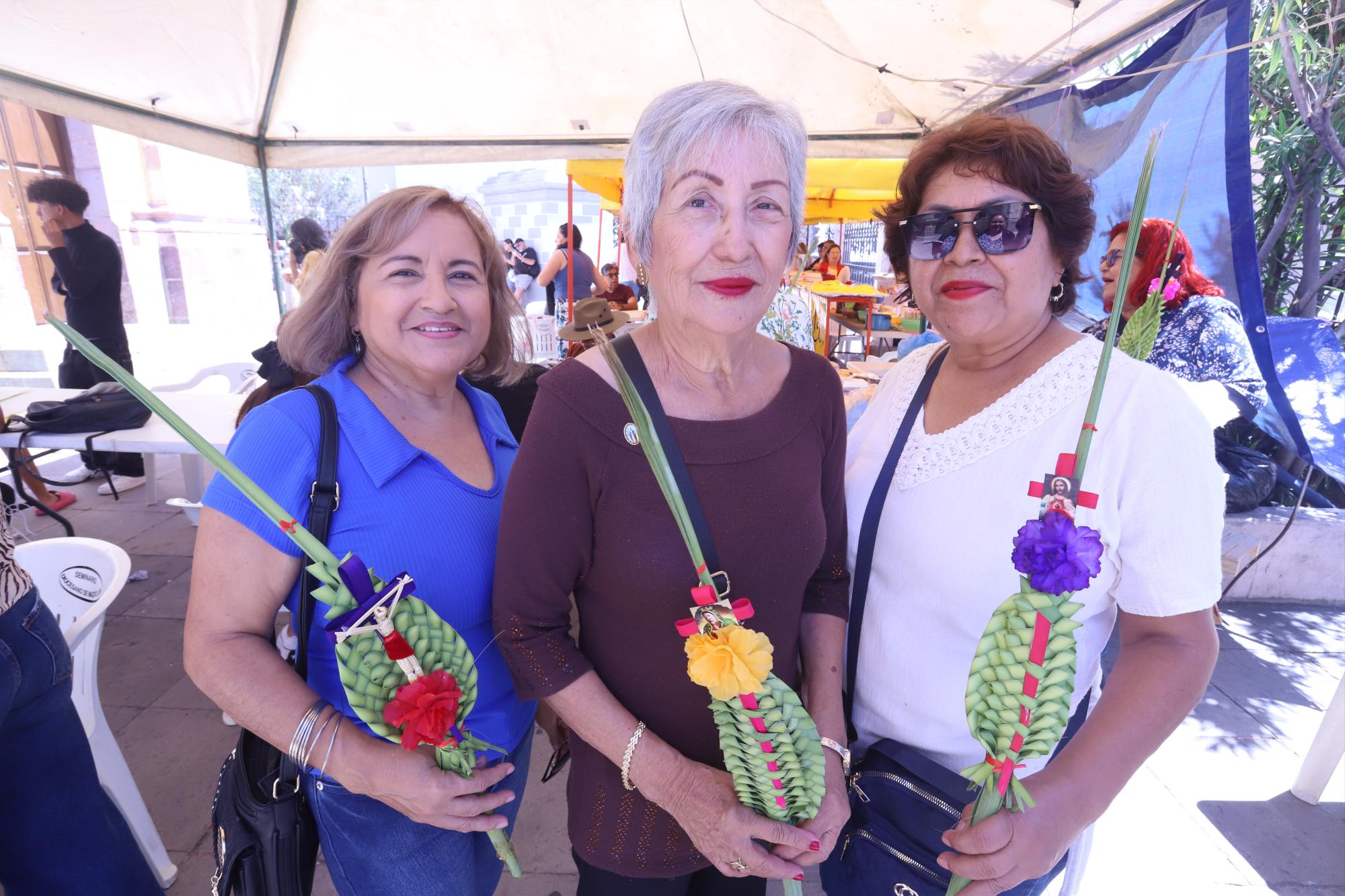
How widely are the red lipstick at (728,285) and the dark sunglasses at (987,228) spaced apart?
0.48 metres

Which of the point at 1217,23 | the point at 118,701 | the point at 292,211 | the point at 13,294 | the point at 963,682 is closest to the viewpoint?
the point at 963,682

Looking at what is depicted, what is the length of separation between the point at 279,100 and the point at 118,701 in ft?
15.5

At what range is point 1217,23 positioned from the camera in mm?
3008

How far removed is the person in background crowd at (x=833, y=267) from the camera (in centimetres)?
1052

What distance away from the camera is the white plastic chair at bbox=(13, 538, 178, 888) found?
2.16 meters

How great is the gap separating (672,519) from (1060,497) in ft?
2.04

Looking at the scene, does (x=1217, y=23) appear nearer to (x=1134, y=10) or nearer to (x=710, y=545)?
(x=1134, y=10)

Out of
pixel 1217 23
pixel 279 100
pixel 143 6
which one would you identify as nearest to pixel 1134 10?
pixel 1217 23

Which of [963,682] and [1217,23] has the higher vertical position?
[1217,23]

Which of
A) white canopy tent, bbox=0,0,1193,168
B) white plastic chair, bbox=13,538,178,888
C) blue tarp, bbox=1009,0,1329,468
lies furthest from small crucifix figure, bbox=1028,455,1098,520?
white canopy tent, bbox=0,0,1193,168

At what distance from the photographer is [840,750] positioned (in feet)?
4.40

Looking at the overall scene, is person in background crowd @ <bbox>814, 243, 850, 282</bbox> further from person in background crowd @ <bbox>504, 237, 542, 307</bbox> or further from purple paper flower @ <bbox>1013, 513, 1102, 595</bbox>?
purple paper flower @ <bbox>1013, 513, 1102, 595</bbox>

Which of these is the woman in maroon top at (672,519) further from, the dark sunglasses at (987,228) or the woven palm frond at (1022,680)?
the woven palm frond at (1022,680)

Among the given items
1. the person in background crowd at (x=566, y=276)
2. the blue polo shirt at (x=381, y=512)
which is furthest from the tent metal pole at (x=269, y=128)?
the blue polo shirt at (x=381, y=512)
